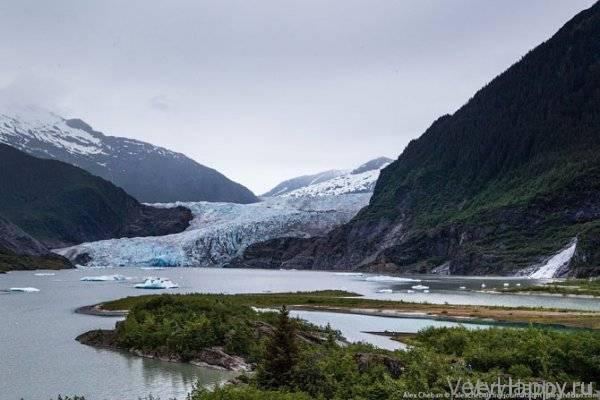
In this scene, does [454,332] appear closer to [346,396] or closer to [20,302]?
[346,396]

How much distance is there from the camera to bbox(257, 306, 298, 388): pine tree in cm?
2544

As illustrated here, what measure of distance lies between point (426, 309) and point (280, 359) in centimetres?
5213

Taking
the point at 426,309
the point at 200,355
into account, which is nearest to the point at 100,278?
the point at 426,309

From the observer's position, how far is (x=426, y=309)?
74875 mm

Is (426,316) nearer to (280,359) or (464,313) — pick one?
(464,313)

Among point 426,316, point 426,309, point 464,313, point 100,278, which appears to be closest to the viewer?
point 426,316

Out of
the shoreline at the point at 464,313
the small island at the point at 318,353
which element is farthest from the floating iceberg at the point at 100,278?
the small island at the point at 318,353

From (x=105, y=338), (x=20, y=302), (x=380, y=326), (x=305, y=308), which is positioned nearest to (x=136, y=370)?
(x=105, y=338)

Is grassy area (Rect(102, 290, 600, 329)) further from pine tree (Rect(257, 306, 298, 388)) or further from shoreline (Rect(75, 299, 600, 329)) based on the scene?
pine tree (Rect(257, 306, 298, 388))

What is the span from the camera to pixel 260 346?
3888 cm

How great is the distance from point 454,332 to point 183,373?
16.9m

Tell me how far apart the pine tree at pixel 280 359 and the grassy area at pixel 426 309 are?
2727 cm

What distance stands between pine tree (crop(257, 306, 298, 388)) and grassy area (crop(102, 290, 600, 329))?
27.3 m

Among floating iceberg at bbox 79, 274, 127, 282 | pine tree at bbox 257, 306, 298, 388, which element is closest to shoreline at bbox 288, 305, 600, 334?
pine tree at bbox 257, 306, 298, 388
